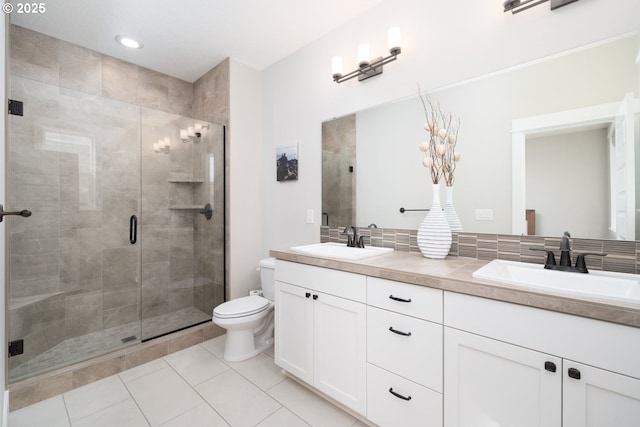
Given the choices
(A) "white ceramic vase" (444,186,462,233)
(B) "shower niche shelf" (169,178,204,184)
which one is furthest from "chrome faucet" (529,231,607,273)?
(B) "shower niche shelf" (169,178,204,184)

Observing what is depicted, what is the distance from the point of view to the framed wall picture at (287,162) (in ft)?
8.26

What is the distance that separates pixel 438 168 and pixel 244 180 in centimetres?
185

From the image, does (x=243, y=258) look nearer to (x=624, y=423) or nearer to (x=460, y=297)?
(x=460, y=297)

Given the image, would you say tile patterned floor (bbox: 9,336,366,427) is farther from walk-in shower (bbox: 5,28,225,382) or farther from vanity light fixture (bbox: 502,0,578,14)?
vanity light fixture (bbox: 502,0,578,14)

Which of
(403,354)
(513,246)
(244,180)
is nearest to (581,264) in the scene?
(513,246)

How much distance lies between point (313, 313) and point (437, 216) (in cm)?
92

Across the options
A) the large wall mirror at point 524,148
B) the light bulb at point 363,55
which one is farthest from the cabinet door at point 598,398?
the light bulb at point 363,55

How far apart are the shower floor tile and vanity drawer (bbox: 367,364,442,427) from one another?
1870 millimetres

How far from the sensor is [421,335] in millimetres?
1184

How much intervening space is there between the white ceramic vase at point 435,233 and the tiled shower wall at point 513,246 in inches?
4.9

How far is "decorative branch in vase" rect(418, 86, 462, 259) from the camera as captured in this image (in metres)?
1.55

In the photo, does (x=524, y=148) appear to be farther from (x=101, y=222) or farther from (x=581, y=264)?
(x=101, y=222)

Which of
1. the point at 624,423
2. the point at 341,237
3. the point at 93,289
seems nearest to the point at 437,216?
the point at 341,237

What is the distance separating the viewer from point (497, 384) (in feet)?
3.27
